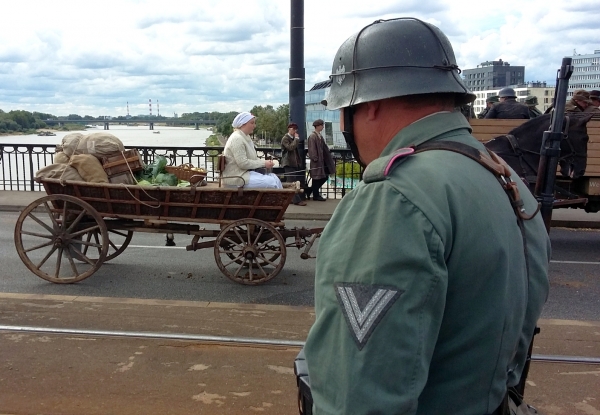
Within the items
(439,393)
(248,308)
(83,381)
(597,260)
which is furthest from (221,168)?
(439,393)

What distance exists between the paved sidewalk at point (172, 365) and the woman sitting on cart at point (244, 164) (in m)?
2.20

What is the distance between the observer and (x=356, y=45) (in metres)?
1.76

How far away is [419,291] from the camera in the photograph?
1318 millimetres

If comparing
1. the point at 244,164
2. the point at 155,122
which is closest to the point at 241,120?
the point at 244,164

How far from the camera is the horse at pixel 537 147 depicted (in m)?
8.73

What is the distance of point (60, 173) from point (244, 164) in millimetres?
2141

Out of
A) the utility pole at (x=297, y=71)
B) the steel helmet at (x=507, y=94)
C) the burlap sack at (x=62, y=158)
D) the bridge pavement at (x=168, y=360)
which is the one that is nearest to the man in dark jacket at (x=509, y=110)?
the steel helmet at (x=507, y=94)

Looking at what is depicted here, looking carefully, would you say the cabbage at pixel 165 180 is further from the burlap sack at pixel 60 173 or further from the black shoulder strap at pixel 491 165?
the black shoulder strap at pixel 491 165

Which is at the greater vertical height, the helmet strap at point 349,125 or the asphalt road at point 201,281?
the helmet strap at point 349,125

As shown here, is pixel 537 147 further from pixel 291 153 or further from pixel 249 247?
pixel 291 153

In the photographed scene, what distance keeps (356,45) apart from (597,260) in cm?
854

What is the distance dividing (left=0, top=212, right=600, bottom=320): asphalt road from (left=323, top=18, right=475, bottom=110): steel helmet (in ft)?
17.1

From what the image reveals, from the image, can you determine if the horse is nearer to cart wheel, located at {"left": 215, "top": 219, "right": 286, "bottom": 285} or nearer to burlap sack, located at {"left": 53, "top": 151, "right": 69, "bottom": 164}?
cart wheel, located at {"left": 215, "top": 219, "right": 286, "bottom": 285}

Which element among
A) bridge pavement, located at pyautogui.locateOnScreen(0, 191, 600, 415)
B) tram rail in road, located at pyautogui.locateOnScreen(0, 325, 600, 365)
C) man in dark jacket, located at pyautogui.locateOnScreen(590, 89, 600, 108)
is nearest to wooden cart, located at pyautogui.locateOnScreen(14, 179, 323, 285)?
bridge pavement, located at pyautogui.locateOnScreen(0, 191, 600, 415)
